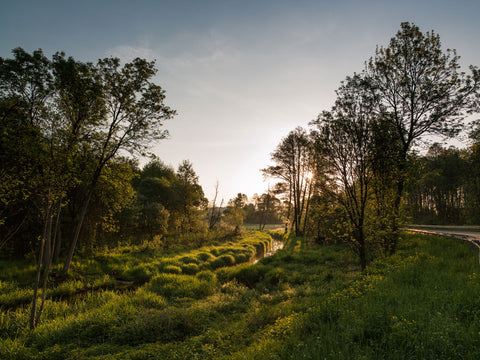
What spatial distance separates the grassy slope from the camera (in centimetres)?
407

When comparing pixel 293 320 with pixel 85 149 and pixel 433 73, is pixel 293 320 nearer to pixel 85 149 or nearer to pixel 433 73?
pixel 85 149

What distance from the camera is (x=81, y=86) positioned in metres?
8.94

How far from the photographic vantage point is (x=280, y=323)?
250 inches

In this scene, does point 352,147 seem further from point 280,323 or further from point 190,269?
point 190,269

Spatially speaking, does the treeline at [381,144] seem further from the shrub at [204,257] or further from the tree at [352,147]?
the shrub at [204,257]

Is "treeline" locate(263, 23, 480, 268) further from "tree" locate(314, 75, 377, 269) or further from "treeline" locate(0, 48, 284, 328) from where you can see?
"treeline" locate(0, 48, 284, 328)

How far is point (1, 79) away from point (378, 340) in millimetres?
18032

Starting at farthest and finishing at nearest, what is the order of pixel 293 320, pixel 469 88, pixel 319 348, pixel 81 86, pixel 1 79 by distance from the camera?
pixel 469 88 < pixel 1 79 < pixel 81 86 < pixel 293 320 < pixel 319 348

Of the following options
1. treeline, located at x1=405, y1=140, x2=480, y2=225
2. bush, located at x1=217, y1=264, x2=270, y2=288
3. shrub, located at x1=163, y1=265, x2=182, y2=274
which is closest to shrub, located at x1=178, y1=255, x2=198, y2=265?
shrub, located at x1=163, y1=265, x2=182, y2=274

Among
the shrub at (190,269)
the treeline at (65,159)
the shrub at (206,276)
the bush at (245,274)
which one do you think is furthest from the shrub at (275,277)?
the treeline at (65,159)

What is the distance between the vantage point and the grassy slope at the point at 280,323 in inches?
160

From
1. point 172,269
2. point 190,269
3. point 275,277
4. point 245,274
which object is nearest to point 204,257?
point 190,269

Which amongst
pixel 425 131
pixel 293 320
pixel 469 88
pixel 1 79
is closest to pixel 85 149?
pixel 1 79

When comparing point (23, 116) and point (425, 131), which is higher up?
point (425, 131)
